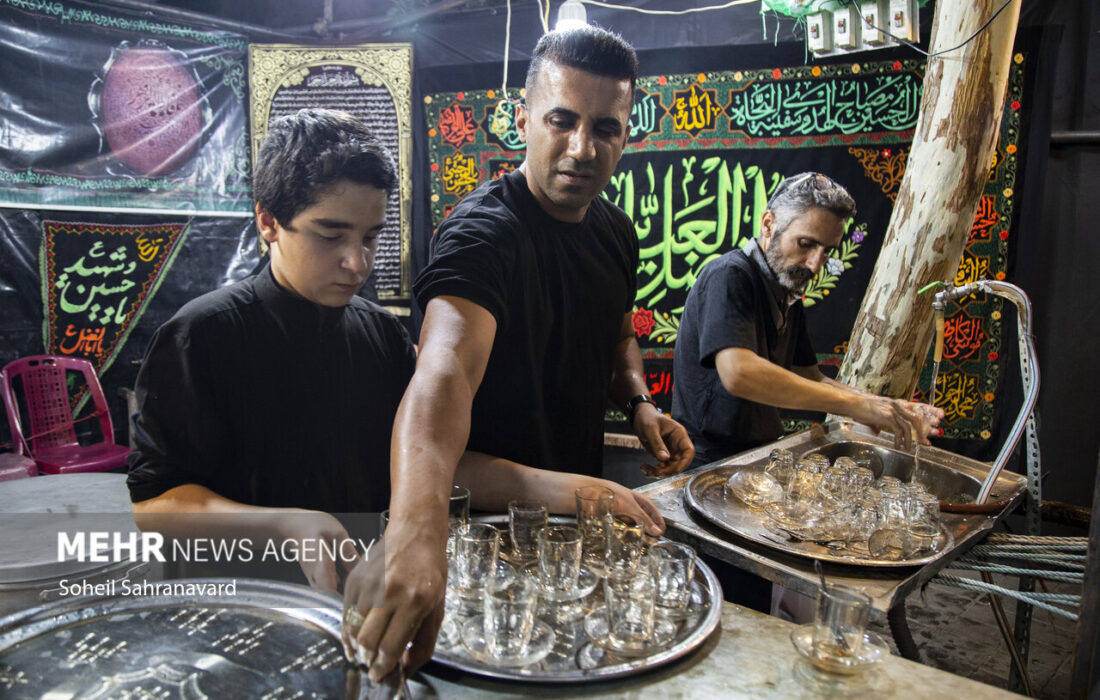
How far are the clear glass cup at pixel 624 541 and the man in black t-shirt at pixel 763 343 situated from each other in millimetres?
1126

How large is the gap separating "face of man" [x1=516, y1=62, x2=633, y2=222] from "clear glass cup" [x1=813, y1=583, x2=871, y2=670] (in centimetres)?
118

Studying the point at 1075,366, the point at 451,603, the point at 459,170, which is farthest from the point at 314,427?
the point at 1075,366

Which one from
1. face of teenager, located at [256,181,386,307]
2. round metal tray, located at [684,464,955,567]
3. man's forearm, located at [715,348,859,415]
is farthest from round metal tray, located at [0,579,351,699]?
man's forearm, located at [715,348,859,415]

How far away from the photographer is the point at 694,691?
1098 millimetres

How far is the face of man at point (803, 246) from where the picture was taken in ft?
9.01

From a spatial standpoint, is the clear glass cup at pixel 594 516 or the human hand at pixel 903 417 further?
the human hand at pixel 903 417

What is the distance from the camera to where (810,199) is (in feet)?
9.05

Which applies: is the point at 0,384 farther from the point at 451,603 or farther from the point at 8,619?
the point at 451,603

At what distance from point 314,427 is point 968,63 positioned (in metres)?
2.97

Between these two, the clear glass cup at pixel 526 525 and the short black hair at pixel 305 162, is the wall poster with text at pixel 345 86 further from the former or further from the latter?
the clear glass cup at pixel 526 525

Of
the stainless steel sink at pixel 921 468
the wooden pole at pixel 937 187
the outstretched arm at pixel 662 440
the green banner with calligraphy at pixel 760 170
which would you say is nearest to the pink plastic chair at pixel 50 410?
the green banner with calligraphy at pixel 760 170

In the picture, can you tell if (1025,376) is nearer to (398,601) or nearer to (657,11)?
(398,601)

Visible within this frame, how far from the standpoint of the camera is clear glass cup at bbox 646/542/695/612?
4.38 ft
